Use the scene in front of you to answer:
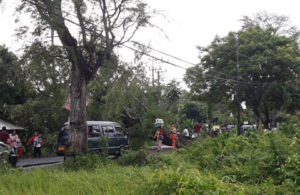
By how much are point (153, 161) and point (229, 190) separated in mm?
4463

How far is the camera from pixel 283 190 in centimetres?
621

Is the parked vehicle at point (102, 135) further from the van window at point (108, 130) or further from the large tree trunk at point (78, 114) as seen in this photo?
the large tree trunk at point (78, 114)

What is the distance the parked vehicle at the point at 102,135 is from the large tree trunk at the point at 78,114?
319 centimetres

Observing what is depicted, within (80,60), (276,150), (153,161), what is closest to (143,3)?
(80,60)

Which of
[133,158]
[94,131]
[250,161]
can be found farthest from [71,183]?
[94,131]

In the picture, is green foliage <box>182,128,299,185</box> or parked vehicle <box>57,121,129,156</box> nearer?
green foliage <box>182,128,299,185</box>

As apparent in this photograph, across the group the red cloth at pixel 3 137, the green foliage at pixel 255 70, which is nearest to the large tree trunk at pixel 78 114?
the red cloth at pixel 3 137

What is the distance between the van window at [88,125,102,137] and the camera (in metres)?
18.4

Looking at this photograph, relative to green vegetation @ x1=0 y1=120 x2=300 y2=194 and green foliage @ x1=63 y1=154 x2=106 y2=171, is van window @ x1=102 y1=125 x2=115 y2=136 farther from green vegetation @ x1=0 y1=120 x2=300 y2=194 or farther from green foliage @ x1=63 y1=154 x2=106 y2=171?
green vegetation @ x1=0 y1=120 x2=300 y2=194

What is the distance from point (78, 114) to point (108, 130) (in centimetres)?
576

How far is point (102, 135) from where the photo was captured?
18469mm

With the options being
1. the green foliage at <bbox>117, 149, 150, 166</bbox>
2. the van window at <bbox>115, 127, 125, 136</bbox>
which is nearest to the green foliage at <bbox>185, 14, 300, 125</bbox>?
the van window at <bbox>115, 127, 125, 136</bbox>

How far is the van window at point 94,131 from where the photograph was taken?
1836cm

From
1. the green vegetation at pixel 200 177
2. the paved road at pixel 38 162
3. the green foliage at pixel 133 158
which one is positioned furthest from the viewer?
the paved road at pixel 38 162
